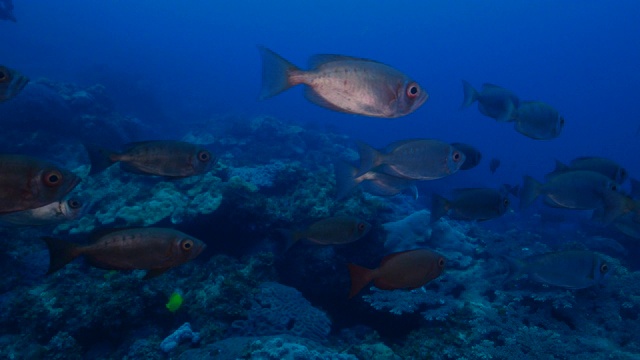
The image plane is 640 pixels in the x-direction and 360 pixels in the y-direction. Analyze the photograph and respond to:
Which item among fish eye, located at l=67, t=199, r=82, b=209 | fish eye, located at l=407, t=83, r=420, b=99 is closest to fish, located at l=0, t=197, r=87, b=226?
fish eye, located at l=67, t=199, r=82, b=209

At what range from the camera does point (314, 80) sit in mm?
2736

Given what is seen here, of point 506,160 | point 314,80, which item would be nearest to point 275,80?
point 314,80

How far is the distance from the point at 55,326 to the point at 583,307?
8903 mm

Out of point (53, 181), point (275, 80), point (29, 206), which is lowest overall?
point (29, 206)

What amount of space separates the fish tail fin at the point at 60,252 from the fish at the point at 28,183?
616 mm

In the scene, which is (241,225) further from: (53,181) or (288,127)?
(288,127)

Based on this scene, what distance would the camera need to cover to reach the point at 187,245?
3.27m

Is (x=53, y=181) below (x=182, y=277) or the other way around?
the other way around

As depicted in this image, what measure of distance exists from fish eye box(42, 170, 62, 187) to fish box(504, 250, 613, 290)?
5.03 meters

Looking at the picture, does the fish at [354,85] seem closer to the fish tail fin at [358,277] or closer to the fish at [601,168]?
the fish tail fin at [358,277]

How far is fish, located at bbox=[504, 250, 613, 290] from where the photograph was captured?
4.38m

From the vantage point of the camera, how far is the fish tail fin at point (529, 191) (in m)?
4.36

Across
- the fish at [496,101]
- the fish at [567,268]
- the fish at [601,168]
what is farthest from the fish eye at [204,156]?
the fish at [601,168]

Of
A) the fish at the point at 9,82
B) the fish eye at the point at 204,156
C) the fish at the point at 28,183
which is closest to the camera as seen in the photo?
the fish at the point at 28,183
